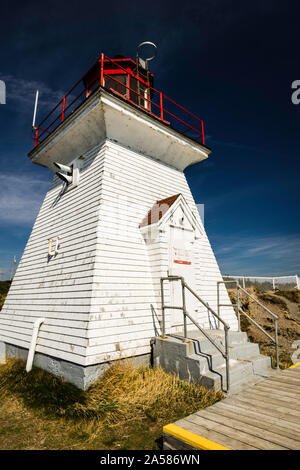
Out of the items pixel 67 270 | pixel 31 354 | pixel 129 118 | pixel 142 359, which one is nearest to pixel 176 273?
pixel 142 359

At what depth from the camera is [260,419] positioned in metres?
3.45

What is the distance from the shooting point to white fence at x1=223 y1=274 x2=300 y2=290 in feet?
61.9

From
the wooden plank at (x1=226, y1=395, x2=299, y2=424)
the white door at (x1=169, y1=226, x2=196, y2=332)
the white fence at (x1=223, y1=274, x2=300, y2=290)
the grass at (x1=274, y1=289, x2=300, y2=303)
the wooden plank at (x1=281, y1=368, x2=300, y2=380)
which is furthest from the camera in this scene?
the white fence at (x1=223, y1=274, x2=300, y2=290)

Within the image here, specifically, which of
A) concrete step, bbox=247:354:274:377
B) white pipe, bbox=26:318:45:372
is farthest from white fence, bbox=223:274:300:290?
white pipe, bbox=26:318:45:372

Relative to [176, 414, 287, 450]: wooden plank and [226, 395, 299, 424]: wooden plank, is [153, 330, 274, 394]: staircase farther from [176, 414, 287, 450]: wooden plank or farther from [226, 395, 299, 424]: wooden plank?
[176, 414, 287, 450]: wooden plank

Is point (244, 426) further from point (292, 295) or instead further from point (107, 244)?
point (292, 295)

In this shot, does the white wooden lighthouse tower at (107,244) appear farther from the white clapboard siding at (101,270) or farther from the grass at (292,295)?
the grass at (292,295)

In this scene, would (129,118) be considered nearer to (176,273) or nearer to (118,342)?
(176,273)

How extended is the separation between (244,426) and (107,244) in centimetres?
449

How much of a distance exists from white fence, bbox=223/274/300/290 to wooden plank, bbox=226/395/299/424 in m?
15.1

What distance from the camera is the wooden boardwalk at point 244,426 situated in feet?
9.32

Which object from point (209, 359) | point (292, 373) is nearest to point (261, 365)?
point (292, 373)

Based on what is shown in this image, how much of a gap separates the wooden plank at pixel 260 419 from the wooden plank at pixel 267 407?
0.16 metres

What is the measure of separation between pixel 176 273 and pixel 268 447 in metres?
4.51
